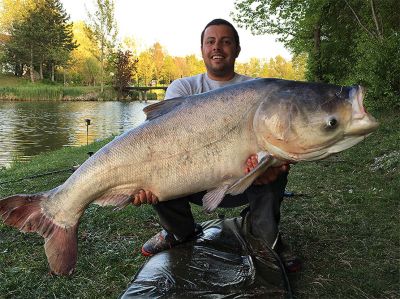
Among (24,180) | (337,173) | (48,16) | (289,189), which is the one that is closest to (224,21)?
(289,189)

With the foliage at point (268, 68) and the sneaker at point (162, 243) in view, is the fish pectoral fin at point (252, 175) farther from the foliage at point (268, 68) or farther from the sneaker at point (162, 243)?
the foliage at point (268, 68)

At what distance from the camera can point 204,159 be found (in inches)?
89.0

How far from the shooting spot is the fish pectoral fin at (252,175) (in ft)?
6.98

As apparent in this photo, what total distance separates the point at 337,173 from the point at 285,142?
11.9 feet

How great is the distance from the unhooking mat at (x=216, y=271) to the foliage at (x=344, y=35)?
833 cm

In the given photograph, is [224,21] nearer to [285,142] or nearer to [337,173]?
[285,142]

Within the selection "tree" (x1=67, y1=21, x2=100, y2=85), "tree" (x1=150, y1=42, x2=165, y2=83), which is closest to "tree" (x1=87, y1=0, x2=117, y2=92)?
"tree" (x1=67, y1=21, x2=100, y2=85)

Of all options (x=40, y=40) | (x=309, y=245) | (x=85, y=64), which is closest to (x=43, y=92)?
(x=40, y=40)

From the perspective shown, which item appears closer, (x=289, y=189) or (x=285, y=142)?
(x=285, y=142)

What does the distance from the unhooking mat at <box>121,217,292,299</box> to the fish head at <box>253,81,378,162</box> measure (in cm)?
72

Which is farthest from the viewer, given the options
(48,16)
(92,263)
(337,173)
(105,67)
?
(105,67)

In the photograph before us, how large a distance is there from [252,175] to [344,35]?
17.9 meters

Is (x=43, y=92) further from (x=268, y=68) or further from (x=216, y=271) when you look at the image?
(x=268, y=68)

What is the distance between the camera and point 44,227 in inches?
92.4
